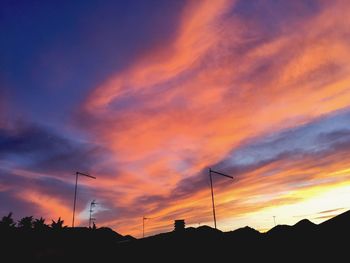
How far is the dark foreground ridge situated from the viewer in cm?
998

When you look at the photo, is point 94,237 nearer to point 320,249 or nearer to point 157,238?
point 157,238

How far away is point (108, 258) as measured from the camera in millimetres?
20188

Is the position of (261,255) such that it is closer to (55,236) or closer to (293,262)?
(293,262)

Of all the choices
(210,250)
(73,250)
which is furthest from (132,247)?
(73,250)

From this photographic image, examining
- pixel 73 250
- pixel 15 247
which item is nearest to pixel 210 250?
pixel 73 250

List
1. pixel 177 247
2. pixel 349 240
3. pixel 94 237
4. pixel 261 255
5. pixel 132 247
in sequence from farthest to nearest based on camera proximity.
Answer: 1. pixel 94 237
2. pixel 132 247
3. pixel 177 247
4. pixel 261 255
5. pixel 349 240

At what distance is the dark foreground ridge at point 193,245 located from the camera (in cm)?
998

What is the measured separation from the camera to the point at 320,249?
404 inches

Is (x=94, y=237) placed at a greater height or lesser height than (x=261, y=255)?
greater

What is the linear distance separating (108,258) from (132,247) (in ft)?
6.06

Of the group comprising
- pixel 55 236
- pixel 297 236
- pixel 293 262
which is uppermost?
pixel 55 236

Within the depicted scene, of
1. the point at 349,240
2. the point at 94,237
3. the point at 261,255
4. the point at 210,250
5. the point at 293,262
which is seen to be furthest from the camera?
the point at 94,237

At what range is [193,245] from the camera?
1795cm

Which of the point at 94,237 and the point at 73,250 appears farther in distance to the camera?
the point at 94,237
